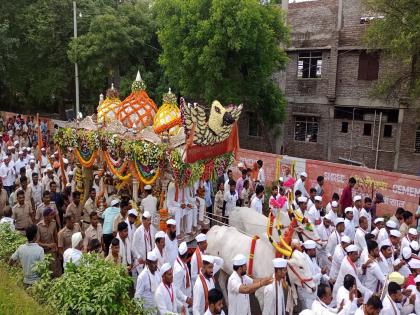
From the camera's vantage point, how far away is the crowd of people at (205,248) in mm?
5680

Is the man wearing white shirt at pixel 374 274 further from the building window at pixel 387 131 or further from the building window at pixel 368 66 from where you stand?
the building window at pixel 368 66

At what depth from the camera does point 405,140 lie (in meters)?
18.0

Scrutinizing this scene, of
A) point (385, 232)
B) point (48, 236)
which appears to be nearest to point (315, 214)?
point (385, 232)

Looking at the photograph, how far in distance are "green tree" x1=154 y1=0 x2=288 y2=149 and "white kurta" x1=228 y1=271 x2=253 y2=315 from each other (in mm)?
11467

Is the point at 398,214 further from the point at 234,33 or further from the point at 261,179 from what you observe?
the point at 234,33

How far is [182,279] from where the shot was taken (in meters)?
6.17

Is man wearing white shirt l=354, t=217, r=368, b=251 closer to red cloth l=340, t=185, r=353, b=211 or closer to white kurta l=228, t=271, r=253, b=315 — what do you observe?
white kurta l=228, t=271, r=253, b=315

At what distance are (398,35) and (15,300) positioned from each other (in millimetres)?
13172

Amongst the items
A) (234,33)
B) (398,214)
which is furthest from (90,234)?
(234,33)

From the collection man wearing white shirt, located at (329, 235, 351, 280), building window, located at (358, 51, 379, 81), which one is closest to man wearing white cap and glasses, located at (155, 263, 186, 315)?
man wearing white shirt, located at (329, 235, 351, 280)

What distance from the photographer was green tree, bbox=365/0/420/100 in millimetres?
13664

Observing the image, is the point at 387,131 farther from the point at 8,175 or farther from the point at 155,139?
the point at 8,175

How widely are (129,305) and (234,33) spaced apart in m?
12.7

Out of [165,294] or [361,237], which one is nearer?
[165,294]
